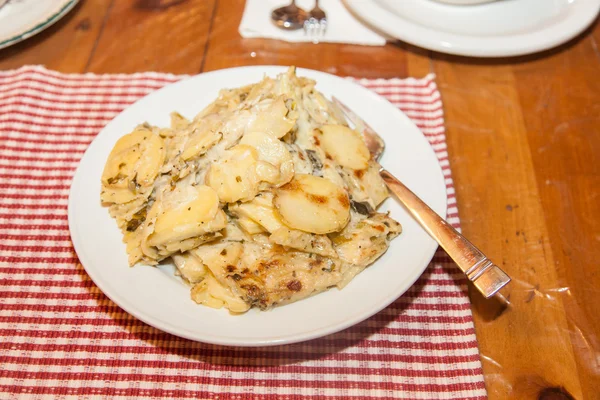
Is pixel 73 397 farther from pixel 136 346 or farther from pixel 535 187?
pixel 535 187

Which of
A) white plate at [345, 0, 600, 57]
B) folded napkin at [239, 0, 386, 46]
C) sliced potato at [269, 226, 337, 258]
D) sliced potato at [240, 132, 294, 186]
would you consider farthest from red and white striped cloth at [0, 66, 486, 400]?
folded napkin at [239, 0, 386, 46]

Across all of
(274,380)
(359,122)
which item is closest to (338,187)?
(359,122)

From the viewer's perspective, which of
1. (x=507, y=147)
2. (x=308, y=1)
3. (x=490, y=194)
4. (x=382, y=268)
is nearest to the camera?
(x=382, y=268)

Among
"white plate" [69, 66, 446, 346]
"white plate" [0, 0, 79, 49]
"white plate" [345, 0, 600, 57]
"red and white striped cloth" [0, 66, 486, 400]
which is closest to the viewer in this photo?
"white plate" [69, 66, 446, 346]

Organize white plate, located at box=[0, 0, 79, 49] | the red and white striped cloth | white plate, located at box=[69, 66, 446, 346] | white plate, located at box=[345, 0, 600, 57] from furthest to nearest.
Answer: white plate, located at box=[0, 0, 79, 49] < white plate, located at box=[345, 0, 600, 57] < the red and white striped cloth < white plate, located at box=[69, 66, 446, 346]

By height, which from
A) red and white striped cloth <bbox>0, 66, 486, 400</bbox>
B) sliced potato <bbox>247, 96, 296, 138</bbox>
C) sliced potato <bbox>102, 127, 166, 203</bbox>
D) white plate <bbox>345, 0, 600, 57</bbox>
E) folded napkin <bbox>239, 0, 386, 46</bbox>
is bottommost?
red and white striped cloth <bbox>0, 66, 486, 400</bbox>

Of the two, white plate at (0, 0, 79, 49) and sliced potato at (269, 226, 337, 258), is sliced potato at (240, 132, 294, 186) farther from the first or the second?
white plate at (0, 0, 79, 49)

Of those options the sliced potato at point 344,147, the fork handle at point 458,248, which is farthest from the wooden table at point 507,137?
the sliced potato at point 344,147

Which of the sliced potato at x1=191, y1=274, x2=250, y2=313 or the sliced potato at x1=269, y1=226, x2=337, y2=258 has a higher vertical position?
the sliced potato at x1=269, y1=226, x2=337, y2=258
